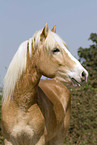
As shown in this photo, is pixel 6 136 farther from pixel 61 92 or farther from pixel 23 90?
pixel 61 92

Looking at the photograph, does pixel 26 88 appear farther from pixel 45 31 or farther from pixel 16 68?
pixel 45 31

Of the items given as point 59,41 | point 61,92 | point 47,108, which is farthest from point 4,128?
point 61,92

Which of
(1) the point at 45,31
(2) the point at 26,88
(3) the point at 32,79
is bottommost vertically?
(2) the point at 26,88

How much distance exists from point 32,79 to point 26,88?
0.46ft

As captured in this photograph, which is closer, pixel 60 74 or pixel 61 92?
pixel 60 74

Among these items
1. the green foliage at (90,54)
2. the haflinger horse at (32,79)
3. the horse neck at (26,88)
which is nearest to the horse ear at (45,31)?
the haflinger horse at (32,79)

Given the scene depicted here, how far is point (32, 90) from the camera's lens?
127 inches

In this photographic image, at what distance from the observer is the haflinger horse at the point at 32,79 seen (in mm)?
3072

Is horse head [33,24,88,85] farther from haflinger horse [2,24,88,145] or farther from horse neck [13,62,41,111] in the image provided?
horse neck [13,62,41,111]

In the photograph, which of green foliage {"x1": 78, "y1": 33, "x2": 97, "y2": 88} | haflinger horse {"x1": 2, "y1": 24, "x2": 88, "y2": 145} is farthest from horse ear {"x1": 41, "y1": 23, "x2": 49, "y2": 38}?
green foliage {"x1": 78, "y1": 33, "x2": 97, "y2": 88}

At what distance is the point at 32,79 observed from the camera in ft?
10.4

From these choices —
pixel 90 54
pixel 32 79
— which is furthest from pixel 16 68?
pixel 90 54

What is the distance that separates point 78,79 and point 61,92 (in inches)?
69.0

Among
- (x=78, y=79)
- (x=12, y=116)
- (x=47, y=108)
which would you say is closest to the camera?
Answer: (x=78, y=79)
